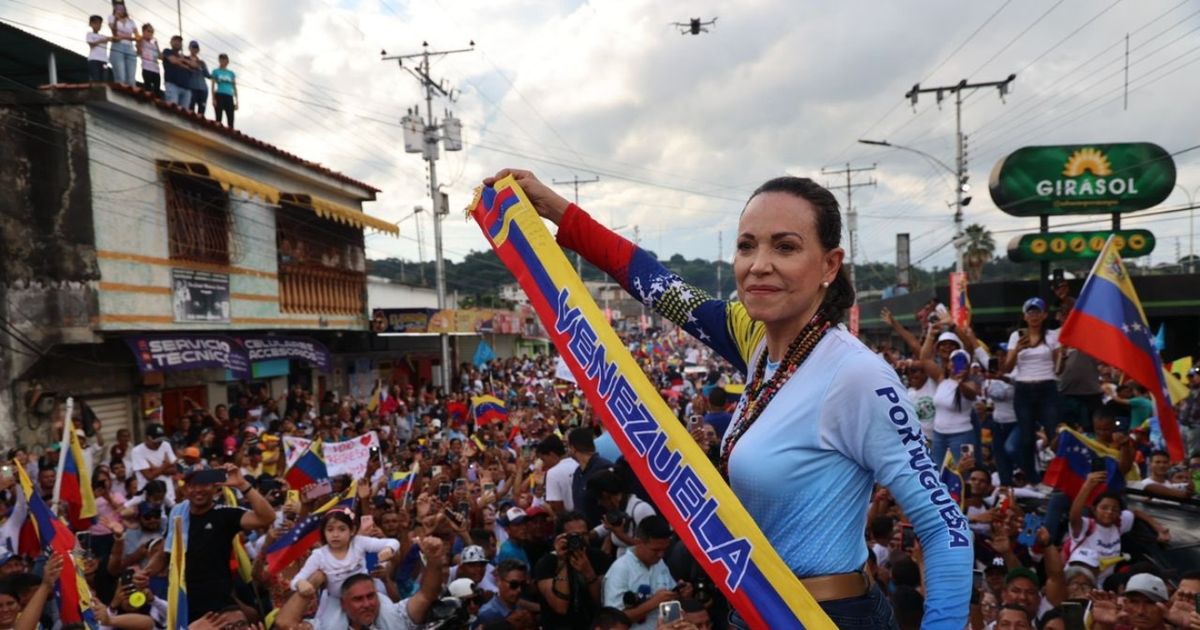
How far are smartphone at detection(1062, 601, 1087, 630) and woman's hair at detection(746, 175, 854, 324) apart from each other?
413 cm

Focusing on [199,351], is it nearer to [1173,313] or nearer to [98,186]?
[98,186]

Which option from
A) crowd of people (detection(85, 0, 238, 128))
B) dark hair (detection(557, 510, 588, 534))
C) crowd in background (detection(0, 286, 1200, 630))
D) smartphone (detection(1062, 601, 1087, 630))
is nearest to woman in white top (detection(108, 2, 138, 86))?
crowd of people (detection(85, 0, 238, 128))

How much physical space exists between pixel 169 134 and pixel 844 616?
18490mm

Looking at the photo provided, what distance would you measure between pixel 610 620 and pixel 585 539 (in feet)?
3.76

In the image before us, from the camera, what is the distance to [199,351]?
17297 millimetres

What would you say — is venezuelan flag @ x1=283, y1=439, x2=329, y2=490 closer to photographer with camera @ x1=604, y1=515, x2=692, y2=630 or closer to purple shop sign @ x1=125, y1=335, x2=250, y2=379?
photographer with camera @ x1=604, y1=515, x2=692, y2=630

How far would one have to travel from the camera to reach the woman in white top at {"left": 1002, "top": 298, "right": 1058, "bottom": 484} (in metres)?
8.77

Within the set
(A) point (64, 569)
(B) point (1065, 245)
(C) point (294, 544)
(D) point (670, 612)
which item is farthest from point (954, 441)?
(B) point (1065, 245)

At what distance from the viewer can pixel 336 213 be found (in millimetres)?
22188

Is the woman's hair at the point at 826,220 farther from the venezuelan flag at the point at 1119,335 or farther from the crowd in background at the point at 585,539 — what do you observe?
the venezuelan flag at the point at 1119,335

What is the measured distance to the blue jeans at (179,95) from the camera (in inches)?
696

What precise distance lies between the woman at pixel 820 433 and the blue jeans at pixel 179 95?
1841 centimetres

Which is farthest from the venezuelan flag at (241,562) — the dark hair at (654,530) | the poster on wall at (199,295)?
the poster on wall at (199,295)

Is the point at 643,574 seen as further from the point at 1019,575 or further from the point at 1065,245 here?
the point at 1065,245
